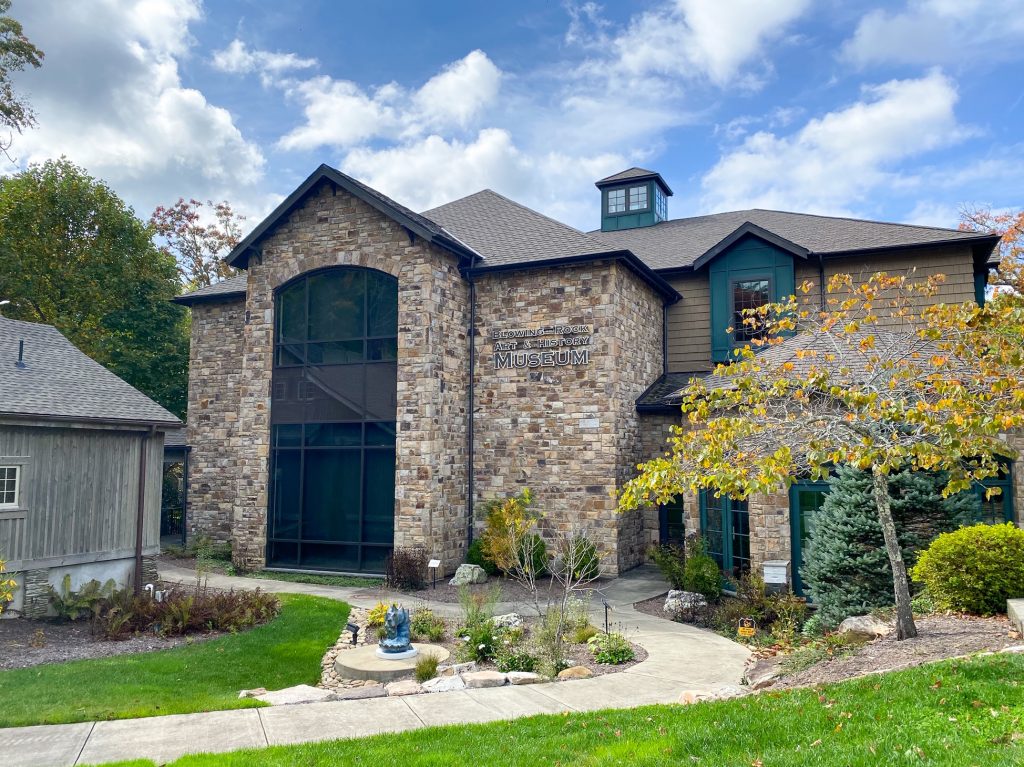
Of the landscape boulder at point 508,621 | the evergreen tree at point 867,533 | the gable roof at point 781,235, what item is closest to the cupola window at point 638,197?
the gable roof at point 781,235

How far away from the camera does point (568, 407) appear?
654 inches

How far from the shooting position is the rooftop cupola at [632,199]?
78.9 feet

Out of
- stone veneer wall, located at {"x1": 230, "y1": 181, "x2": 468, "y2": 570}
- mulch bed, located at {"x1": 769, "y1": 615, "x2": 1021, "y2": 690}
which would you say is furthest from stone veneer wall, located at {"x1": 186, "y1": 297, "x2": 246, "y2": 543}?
mulch bed, located at {"x1": 769, "y1": 615, "x2": 1021, "y2": 690}

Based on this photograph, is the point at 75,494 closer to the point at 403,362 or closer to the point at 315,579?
the point at 315,579

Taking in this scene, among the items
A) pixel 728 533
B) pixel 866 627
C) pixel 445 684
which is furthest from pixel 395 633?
pixel 728 533

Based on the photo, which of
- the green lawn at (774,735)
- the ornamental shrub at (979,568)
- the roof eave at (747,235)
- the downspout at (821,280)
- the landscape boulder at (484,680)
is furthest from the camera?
the downspout at (821,280)

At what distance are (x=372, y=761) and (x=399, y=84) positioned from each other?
15.5 meters

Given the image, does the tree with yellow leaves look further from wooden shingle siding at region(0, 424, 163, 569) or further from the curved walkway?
wooden shingle siding at region(0, 424, 163, 569)

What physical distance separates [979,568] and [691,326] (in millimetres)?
10973

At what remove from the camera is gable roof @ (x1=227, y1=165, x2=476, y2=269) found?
16109 millimetres

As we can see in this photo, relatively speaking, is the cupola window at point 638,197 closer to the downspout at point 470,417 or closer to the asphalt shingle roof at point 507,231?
the asphalt shingle roof at point 507,231

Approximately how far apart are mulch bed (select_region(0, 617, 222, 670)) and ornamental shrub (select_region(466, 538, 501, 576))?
5886mm

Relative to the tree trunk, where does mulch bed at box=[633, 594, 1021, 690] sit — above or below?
below

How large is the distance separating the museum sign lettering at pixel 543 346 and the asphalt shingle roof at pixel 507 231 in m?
1.67
